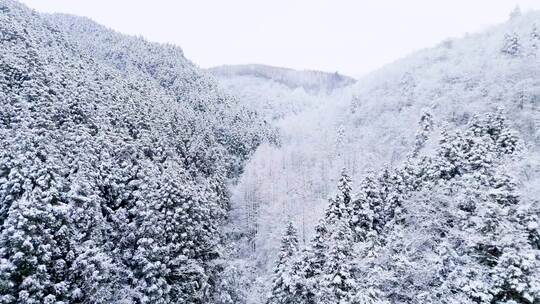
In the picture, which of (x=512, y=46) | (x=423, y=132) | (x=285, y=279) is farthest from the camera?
(x=512, y=46)

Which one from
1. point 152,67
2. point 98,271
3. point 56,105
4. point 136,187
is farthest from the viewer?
point 152,67

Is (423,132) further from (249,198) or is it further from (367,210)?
(249,198)

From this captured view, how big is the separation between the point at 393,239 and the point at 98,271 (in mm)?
Answer: 20947

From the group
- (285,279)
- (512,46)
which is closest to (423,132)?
(512,46)

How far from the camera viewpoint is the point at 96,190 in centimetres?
3922

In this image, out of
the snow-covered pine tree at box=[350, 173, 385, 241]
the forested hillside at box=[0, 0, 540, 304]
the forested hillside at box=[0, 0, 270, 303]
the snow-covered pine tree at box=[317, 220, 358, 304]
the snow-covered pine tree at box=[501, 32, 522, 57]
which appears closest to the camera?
the forested hillside at box=[0, 0, 540, 304]

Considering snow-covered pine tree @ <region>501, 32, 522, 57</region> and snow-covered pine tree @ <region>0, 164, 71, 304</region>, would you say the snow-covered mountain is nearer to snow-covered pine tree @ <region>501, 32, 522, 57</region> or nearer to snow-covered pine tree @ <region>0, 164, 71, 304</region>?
snow-covered pine tree @ <region>501, 32, 522, 57</region>

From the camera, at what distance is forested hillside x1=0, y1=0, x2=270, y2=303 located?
28.2m

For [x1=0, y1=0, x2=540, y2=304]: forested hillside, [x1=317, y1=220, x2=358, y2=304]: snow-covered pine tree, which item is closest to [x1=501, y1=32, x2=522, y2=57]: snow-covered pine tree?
[x1=0, y1=0, x2=540, y2=304]: forested hillside

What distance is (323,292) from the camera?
3075 centimetres

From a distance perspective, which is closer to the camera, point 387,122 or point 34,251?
point 34,251

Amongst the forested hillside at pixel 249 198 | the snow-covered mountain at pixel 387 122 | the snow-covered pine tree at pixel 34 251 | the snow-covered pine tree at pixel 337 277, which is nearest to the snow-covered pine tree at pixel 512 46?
the snow-covered mountain at pixel 387 122

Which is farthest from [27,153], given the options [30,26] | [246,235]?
[30,26]

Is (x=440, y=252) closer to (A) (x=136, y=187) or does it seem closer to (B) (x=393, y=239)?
(B) (x=393, y=239)
